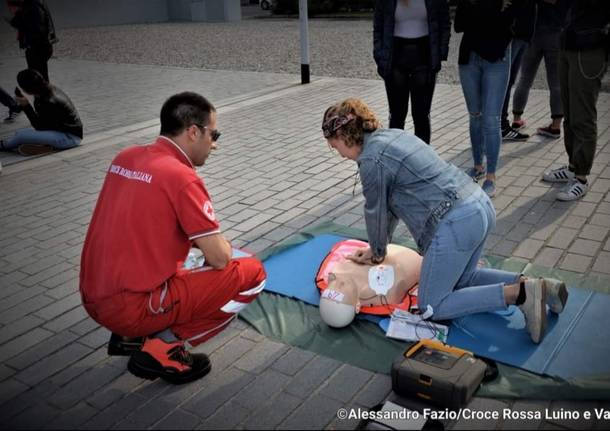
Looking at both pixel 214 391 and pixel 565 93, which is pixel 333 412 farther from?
pixel 565 93

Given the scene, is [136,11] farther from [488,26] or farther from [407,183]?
[407,183]

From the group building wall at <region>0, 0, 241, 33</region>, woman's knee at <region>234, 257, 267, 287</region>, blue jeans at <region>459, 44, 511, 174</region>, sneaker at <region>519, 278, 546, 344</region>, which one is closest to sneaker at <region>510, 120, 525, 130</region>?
blue jeans at <region>459, 44, 511, 174</region>

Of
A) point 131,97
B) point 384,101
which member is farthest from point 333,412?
point 131,97

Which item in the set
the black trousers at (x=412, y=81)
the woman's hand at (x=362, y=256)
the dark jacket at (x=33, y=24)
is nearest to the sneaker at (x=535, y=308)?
the woman's hand at (x=362, y=256)

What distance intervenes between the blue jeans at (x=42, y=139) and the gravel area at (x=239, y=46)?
5885 mm

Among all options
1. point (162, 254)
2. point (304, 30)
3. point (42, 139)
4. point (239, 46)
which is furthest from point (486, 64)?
point (239, 46)

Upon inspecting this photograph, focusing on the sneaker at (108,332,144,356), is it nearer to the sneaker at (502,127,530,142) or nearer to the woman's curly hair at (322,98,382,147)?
the woman's curly hair at (322,98,382,147)

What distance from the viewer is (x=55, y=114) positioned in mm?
6902

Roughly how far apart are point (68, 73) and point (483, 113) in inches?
443

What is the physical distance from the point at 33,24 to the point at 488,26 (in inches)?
282

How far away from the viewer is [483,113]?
16.3 ft

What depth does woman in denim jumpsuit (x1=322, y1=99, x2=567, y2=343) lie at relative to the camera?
2.99 metres

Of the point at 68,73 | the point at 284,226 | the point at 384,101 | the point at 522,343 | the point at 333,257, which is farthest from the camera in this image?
the point at 68,73

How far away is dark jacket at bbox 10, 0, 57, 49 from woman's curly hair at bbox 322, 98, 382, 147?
24.5ft
